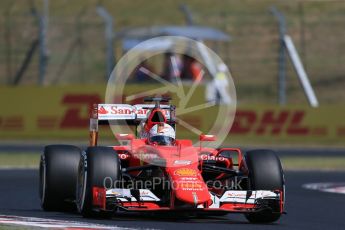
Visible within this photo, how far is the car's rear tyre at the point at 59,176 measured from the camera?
14.1m

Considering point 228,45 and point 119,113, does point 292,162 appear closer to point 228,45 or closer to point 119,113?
point 119,113

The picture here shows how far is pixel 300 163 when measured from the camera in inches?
1086

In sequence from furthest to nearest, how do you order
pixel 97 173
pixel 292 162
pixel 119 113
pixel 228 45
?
pixel 228 45, pixel 292 162, pixel 119 113, pixel 97 173

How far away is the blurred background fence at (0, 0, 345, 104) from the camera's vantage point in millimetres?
42656

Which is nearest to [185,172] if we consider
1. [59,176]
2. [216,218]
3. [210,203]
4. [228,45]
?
[210,203]

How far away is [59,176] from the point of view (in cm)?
1412

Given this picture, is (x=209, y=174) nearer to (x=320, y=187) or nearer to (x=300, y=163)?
(x=320, y=187)

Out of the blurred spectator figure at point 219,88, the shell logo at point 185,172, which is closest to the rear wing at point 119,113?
the shell logo at point 185,172

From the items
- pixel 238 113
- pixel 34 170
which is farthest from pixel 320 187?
pixel 238 113

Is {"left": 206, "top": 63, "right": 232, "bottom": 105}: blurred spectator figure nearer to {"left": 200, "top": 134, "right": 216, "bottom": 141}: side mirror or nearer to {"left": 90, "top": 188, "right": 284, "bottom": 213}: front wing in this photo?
{"left": 200, "top": 134, "right": 216, "bottom": 141}: side mirror

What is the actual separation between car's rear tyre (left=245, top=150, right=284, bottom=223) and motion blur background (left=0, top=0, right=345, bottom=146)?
20.1 meters

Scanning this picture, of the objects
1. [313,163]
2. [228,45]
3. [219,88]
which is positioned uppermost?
[228,45]

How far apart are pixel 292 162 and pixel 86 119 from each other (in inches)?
319

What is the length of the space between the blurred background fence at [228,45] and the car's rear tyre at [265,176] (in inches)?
1097
